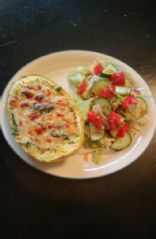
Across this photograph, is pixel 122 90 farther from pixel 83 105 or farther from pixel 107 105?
pixel 83 105

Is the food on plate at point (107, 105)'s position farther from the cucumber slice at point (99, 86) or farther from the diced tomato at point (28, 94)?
the diced tomato at point (28, 94)

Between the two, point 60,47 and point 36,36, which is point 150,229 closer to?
point 60,47

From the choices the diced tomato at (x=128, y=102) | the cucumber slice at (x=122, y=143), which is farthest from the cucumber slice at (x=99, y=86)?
the cucumber slice at (x=122, y=143)

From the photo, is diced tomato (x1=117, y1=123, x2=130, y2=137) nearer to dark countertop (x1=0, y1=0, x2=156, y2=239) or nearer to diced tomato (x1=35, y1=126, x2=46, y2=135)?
dark countertop (x1=0, y1=0, x2=156, y2=239)

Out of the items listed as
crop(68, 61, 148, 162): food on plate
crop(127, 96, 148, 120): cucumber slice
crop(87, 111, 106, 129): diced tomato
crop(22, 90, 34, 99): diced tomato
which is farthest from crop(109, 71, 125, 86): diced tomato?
crop(22, 90, 34, 99): diced tomato

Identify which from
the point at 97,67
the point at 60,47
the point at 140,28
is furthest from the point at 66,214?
the point at 140,28

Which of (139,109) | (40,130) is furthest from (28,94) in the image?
(139,109)
